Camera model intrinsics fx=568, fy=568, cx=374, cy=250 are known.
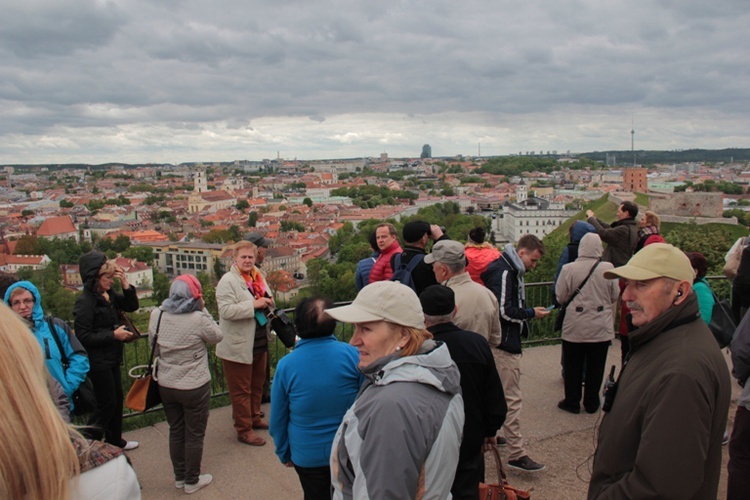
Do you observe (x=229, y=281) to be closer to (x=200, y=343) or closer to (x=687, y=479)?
(x=200, y=343)

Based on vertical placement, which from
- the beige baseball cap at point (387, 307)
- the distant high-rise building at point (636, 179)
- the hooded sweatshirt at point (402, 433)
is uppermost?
the distant high-rise building at point (636, 179)

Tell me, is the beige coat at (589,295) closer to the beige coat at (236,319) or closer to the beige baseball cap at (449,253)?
the beige baseball cap at (449,253)

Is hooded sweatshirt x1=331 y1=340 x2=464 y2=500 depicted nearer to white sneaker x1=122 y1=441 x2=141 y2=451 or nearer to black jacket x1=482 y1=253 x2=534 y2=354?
black jacket x1=482 y1=253 x2=534 y2=354

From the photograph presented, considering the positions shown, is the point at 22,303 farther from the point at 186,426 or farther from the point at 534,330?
the point at 534,330

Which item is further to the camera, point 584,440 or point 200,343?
point 584,440

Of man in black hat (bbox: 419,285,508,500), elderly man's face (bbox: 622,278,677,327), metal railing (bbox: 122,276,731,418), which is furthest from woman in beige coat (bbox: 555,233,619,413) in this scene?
elderly man's face (bbox: 622,278,677,327)

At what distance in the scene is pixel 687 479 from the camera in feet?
5.25

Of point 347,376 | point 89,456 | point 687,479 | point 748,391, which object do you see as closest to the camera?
point 89,456

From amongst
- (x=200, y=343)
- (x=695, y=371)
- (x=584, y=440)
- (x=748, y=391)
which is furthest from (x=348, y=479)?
(x=584, y=440)

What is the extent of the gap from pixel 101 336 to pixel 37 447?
255 cm

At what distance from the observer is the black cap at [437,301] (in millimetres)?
2299

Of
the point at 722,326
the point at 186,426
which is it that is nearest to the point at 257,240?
the point at 186,426

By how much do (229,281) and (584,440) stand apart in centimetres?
250

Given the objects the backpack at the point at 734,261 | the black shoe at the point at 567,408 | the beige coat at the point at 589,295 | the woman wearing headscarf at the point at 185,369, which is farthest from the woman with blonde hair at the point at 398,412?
the backpack at the point at 734,261
